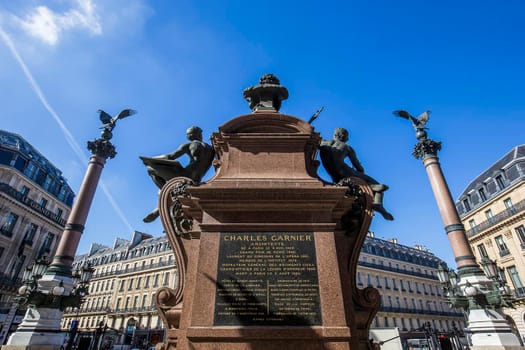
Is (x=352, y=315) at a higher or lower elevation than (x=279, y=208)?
lower

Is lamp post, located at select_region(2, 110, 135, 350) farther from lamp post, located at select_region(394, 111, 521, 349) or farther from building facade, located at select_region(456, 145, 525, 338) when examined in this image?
building facade, located at select_region(456, 145, 525, 338)

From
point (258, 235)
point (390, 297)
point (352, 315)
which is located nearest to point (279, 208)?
point (258, 235)

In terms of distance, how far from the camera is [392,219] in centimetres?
592

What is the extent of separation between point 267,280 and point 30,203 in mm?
45604

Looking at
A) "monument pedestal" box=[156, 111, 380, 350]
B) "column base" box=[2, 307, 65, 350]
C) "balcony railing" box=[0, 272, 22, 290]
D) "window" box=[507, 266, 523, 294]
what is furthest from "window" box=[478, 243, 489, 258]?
"balcony railing" box=[0, 272, 22, 290]

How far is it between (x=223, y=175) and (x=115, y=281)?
66247 millimetres

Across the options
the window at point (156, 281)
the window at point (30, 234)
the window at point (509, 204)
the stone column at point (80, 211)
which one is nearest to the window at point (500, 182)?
the window at point (509, 204)

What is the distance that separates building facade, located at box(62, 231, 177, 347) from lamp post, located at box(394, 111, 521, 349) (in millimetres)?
45310

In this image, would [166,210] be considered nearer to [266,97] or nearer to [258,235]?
[258,235]

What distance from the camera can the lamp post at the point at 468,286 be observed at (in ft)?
44.7

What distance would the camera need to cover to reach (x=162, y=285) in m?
51.2

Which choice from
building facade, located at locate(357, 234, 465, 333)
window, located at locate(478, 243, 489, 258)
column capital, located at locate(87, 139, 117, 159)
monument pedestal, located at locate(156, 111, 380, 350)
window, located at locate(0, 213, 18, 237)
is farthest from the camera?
building facade, located at locate(357, 234, 465, 333)

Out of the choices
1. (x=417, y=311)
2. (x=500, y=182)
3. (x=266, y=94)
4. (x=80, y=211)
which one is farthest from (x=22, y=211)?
(x=417, y=311)

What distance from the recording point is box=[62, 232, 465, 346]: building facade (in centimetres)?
5131
